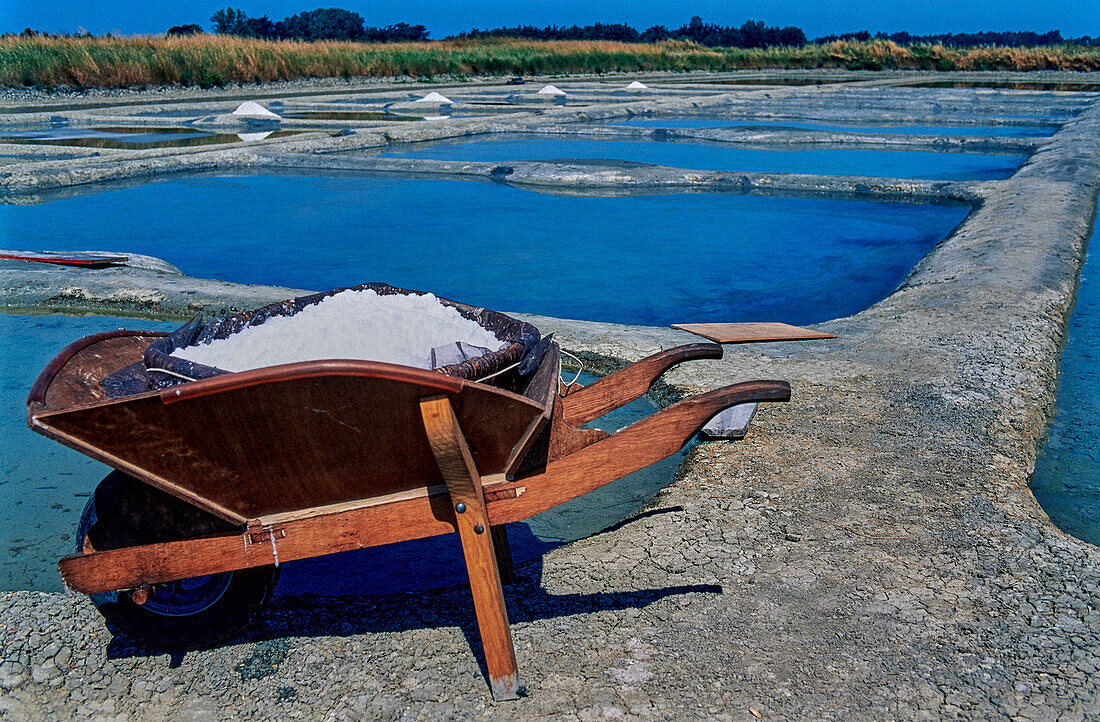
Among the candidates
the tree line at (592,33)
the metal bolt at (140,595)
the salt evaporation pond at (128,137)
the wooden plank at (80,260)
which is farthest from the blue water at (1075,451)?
the tree line at (592,33)

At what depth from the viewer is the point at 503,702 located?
1695 millimetres

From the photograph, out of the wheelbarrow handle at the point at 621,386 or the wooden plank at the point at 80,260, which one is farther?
the wooden plank at the point at 80,260

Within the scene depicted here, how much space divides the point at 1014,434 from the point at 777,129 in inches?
442

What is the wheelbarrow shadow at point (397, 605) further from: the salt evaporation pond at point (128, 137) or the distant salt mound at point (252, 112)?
the distant salt mound at point (252, 112)

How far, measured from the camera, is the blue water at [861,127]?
14.3 m

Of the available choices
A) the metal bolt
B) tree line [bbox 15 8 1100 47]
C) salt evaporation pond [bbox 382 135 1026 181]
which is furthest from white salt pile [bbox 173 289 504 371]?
tree line [bbox 15 8 1100 47]

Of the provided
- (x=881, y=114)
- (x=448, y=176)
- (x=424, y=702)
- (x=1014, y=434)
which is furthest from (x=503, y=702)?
(x=881, y=114)

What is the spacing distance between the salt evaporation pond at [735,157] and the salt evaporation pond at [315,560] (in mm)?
8087

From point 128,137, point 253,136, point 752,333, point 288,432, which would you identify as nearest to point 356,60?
point 128,137

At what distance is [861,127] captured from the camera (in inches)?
608

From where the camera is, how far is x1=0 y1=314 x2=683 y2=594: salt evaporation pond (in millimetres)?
2449

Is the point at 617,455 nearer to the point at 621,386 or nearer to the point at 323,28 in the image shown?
the point at 621,386

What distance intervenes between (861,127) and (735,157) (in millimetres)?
4701

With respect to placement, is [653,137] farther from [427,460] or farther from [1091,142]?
[427,460]
